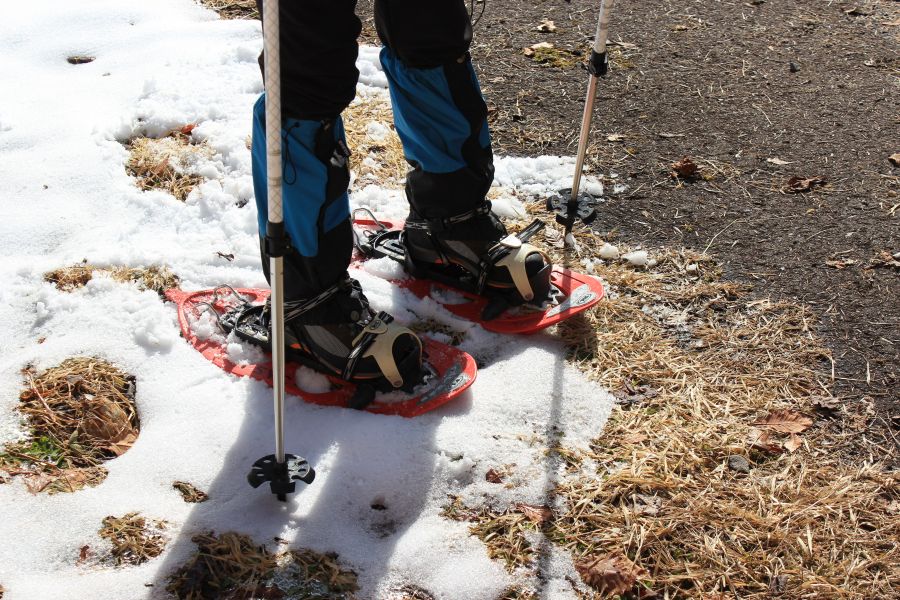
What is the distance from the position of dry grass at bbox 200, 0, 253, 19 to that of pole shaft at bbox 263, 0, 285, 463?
364 cm

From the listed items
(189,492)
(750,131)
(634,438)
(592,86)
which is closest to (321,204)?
(189,492)

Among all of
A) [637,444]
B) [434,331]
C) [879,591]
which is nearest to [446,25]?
[434,331]

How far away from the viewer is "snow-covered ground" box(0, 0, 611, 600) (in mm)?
2301

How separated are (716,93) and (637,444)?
2.87 m

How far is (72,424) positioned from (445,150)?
5.16 feet

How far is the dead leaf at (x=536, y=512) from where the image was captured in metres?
2.45

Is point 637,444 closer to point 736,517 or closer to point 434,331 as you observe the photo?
point 736,517

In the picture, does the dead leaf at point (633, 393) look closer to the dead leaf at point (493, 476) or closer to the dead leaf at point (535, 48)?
the dead leaf at point (493, 476)

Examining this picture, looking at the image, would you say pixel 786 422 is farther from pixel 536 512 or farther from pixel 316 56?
pixel 316 56

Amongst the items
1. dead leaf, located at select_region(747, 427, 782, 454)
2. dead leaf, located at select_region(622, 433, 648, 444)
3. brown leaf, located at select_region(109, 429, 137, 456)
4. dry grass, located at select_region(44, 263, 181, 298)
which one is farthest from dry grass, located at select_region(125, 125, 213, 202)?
dead leaf, located at select_region(747, 427, 782, 454)

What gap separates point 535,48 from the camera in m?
5.34

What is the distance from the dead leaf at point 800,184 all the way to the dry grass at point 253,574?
9.58 feet

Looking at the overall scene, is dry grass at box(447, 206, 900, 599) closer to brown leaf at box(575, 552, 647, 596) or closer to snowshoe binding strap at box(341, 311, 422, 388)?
brown leaf at box(575, 552, 647, 596)

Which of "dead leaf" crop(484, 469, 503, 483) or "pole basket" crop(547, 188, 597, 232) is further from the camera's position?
"pole basket" crop(547, 188, 597, 232)
